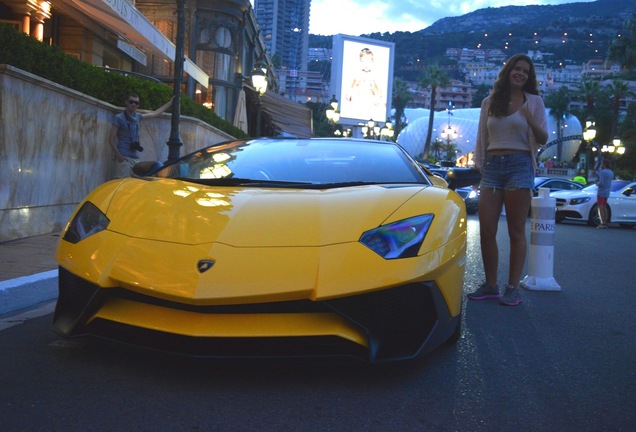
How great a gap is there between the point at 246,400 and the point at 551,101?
10381 cm

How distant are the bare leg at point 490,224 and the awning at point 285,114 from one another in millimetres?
20814

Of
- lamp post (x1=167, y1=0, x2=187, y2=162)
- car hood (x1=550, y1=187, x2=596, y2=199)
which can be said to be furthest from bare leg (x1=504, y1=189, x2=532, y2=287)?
car hood (x1=550, y1=187, x2=596, y2=199)

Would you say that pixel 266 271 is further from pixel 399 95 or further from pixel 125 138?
pixel 399 95

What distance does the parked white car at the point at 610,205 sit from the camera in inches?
714

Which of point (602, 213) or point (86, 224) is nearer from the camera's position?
point (86, 224)

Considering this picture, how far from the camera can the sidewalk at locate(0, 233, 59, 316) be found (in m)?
4.34

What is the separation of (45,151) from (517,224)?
16.9 ft

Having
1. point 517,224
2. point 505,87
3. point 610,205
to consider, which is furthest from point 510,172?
point 610,205

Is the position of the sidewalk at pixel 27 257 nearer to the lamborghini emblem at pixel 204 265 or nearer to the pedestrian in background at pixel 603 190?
the lamborghini emblem at pixel 204 265

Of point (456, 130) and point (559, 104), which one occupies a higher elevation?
point (559, 104)

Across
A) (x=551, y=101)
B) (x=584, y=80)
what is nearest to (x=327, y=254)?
(x=584, y=80)

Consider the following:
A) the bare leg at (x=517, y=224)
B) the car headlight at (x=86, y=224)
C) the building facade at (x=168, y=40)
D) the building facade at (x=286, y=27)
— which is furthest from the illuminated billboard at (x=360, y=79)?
the building facade at (x=286, y=27)

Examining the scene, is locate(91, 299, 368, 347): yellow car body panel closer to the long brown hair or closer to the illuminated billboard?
the long brown hair

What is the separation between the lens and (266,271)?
273 centimetres
